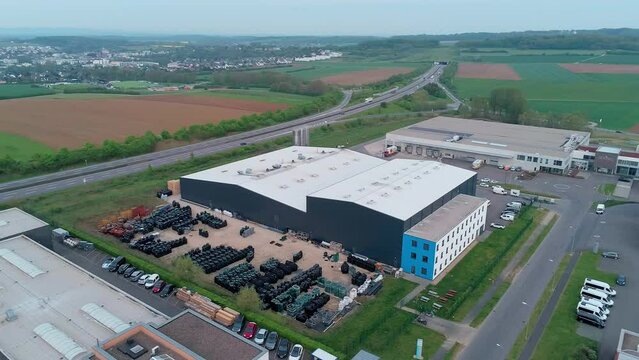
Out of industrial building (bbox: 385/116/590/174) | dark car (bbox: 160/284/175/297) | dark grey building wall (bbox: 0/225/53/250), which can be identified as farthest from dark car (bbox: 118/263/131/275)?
industrial building (bbox: 385/116/590/174)

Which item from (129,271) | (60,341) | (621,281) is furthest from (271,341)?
(621,281)

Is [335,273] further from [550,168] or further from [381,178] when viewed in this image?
[550,168]

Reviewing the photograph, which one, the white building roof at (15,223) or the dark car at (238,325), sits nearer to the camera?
the dark car at (238,325)

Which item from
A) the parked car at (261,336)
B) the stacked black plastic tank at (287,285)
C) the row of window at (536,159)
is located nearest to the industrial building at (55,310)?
the parked car at (261,336)

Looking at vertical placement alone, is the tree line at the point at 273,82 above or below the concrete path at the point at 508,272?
above

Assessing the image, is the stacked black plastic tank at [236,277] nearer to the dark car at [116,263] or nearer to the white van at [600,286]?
the dark car at [116,263]

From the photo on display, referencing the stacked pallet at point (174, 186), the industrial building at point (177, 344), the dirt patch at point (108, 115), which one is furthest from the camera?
the dirt patch at point (108, 115)

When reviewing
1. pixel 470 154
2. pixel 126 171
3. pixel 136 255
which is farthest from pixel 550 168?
pixel 126 171
